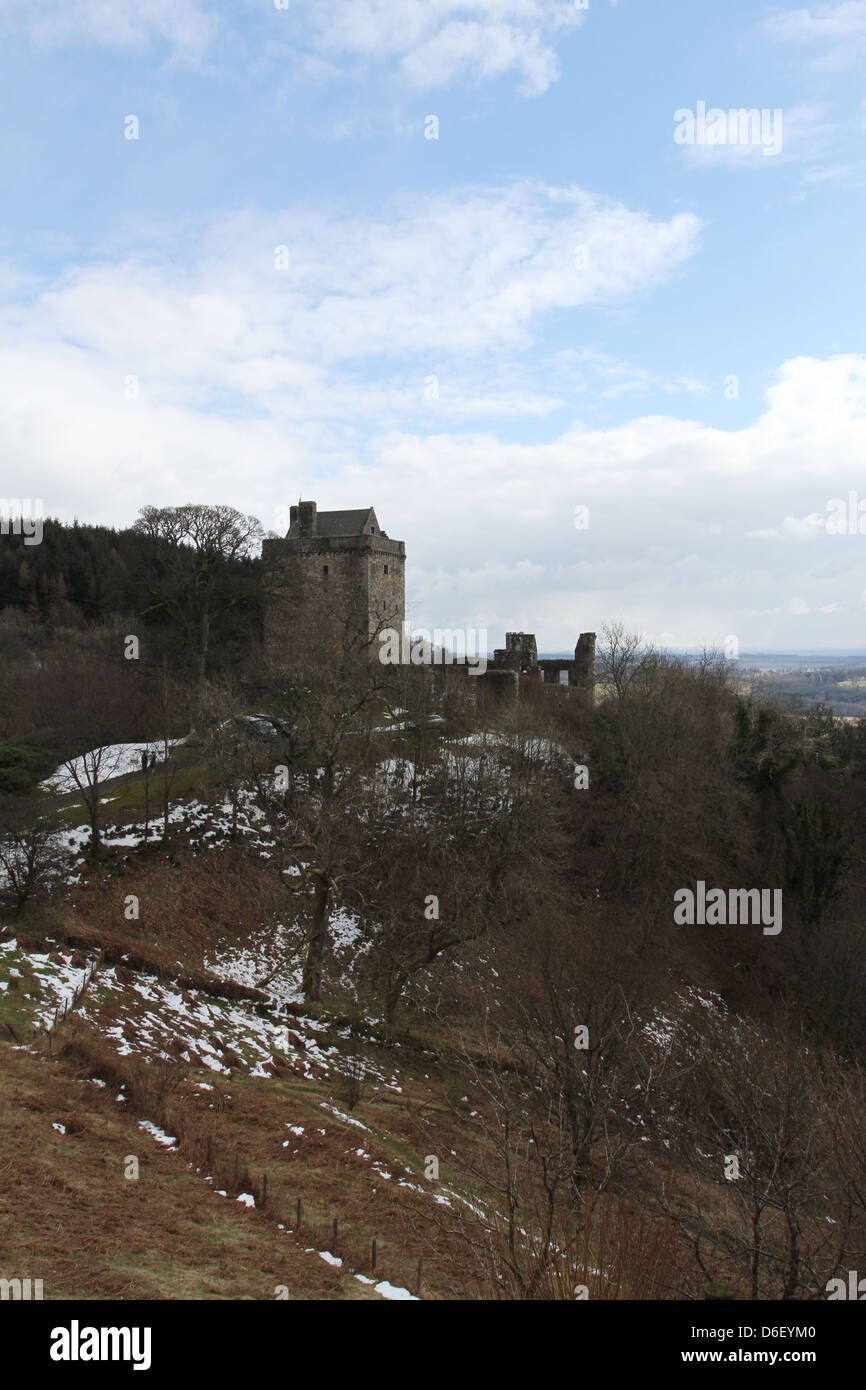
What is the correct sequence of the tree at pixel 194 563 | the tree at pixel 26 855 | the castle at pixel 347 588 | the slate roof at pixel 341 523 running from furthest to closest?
the slate roof at pixel 341 523 < the castle at pixel 347 588 < the tree at pixel 194 563 < the tree at pixel 26 855

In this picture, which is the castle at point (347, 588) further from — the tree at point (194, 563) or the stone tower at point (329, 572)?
the tree at point (194, 563)

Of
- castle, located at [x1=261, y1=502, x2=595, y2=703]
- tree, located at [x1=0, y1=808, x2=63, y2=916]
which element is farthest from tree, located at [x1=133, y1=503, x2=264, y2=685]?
tree, located at [x1=0, y1=808, x2=63, y2=916]

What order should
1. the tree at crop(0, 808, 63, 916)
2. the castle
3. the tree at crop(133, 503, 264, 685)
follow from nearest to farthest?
the tree at crop(0, 808, 63, 916) → the tree at crop(133, 503, 264, 685) → the castle

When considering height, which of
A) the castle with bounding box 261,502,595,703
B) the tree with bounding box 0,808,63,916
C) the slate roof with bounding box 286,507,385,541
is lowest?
the tree with bounding box 0,808,63,916

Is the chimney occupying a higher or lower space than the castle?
higher

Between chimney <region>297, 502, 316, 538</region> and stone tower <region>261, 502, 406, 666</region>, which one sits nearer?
stone tower <region>261, 502, 406, 666</region>

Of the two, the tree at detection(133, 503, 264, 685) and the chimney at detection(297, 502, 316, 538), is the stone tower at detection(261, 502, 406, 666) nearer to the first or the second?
the chimney at detection(297, 502, 316, 538)

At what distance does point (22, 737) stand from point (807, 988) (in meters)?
26.6

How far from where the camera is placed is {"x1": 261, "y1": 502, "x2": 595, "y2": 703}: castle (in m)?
45.2

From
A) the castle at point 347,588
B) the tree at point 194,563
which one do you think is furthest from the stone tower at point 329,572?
the tree at point 194,563

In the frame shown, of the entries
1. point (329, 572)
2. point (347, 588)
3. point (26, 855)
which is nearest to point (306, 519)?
point (329, 572)

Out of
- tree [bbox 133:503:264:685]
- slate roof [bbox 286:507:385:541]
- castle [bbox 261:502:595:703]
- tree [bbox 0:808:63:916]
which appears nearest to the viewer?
tree [bbox 0:808:63:916]

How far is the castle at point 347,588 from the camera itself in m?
45.2
